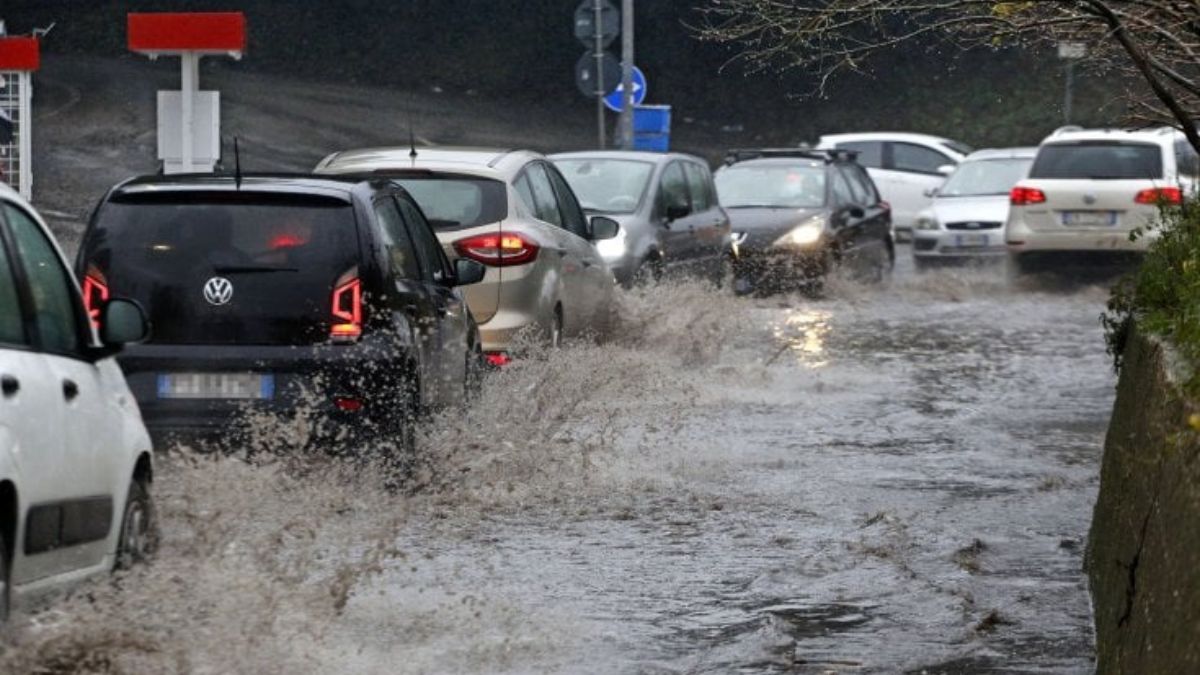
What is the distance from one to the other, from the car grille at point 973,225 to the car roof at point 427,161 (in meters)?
14.1

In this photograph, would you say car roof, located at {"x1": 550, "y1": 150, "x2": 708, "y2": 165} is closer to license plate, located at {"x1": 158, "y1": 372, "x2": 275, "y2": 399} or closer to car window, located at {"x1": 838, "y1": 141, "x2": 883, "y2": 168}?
license plate, located at {"x1": 158, "y1": 372, "x2": 275, "y2": 399}

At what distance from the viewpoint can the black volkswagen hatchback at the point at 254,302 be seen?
10.6 m

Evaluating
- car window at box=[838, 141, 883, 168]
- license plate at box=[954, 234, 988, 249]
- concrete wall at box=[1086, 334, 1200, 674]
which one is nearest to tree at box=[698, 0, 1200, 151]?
concrete wall at box=[1086, 334, 1200, 674]

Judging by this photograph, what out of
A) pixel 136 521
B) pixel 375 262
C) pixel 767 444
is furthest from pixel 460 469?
pixel 136 521

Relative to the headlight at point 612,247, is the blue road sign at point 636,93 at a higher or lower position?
higher

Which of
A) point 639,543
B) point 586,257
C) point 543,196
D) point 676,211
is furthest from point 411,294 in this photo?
point 676,211

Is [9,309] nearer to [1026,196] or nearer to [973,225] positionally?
[1026,196]

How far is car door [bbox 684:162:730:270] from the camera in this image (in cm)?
2180

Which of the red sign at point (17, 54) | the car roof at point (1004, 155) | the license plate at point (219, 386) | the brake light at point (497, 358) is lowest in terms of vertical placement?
the brake light at point (497, 358)

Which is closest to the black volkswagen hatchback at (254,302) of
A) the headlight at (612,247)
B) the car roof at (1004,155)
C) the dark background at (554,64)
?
the headlight at (612,247)

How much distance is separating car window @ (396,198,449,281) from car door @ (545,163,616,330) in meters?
3.77

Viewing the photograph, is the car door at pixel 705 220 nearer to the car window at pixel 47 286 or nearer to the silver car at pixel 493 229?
the silver car at pixel 493 229

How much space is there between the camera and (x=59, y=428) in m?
6.77

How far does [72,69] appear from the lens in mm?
50500
